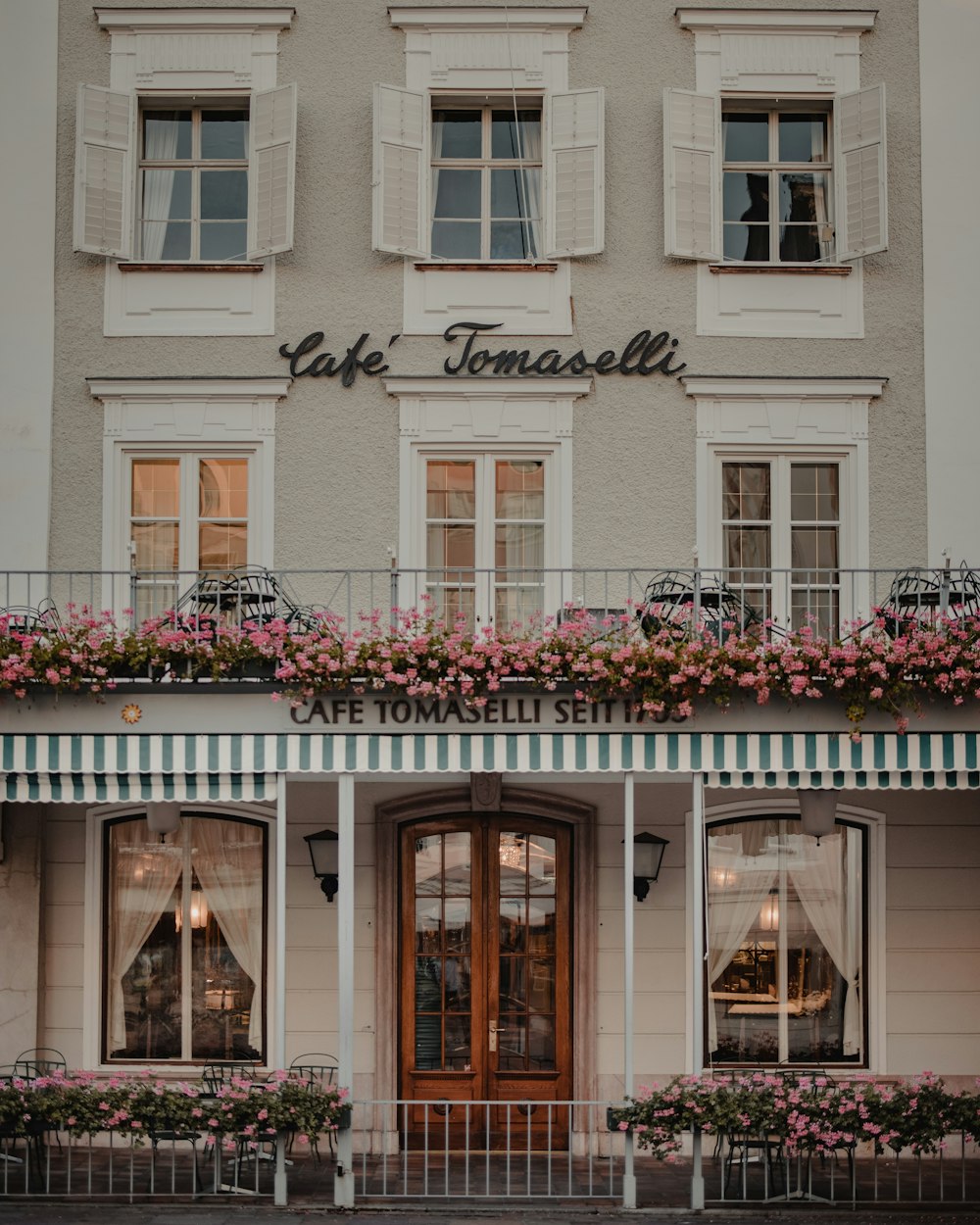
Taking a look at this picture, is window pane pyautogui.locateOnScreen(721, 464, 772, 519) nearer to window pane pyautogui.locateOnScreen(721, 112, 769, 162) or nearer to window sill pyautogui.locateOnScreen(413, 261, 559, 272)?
window sill pyautogui.locateOnScreen(413, 261, 559, 272)

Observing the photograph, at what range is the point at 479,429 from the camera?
12031mm

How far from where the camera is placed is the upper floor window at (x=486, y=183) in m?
12.3

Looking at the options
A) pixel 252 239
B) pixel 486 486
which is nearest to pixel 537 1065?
pixel 486 486

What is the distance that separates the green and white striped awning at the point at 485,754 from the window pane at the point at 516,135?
5.31 metres

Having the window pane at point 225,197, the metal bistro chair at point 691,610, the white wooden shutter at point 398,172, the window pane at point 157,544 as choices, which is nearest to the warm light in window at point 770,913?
the metal bistro chair at point 691,610

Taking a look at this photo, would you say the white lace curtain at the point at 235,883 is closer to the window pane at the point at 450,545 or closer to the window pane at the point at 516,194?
the window pane at the point at 450,545

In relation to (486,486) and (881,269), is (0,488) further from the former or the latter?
(881,269)

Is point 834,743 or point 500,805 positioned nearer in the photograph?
point 834,743

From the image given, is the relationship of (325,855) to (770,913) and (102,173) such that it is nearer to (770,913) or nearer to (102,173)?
(770,913)

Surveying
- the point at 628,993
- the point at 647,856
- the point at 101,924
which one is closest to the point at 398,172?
the point at 647,856

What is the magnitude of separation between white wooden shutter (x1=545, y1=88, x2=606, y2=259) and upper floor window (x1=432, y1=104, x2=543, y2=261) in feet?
1.00

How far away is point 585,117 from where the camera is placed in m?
12.1

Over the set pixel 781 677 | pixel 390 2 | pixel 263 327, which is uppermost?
pixel 390 2

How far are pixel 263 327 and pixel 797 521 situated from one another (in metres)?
4.79
